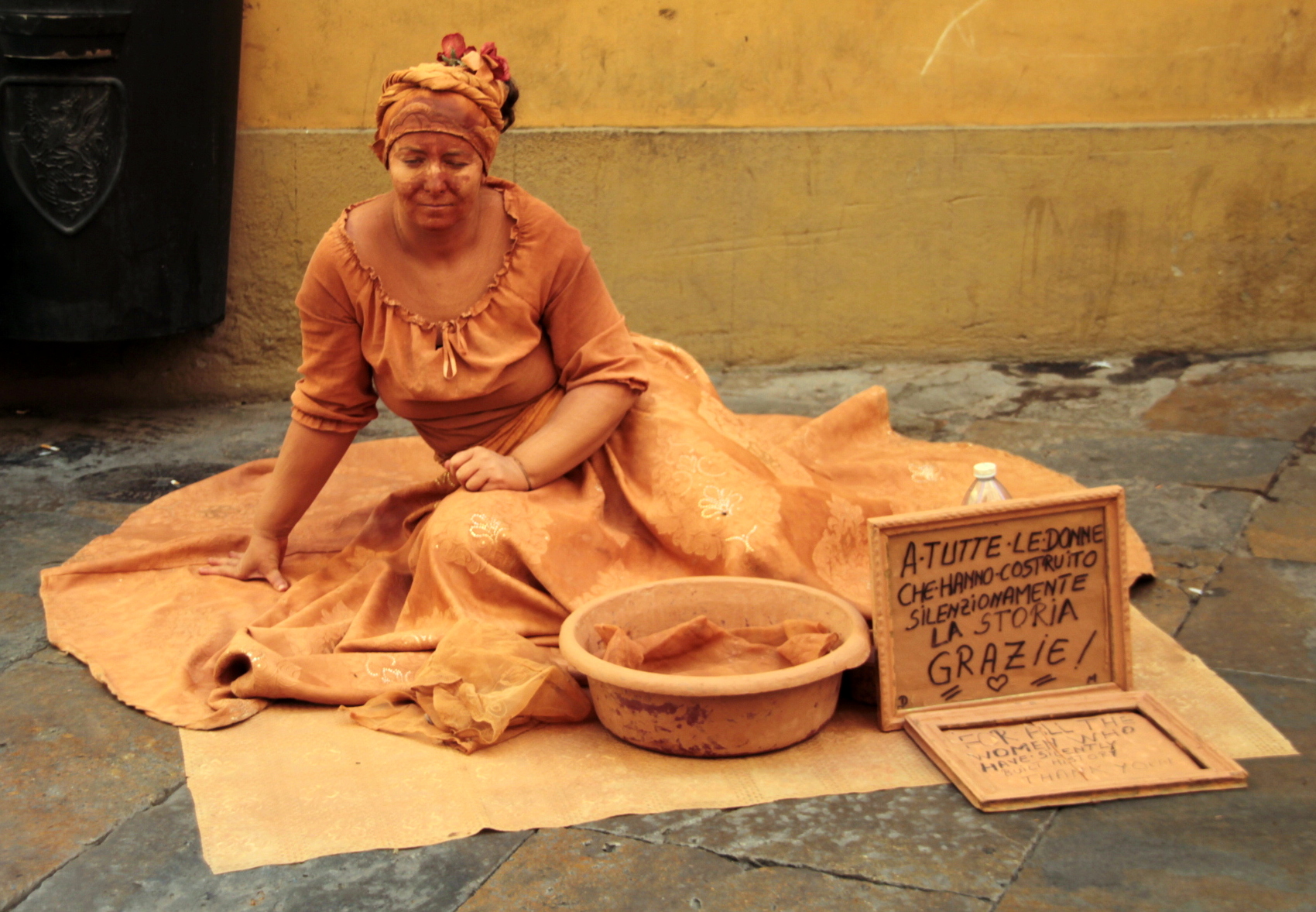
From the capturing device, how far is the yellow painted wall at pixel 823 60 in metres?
5.07

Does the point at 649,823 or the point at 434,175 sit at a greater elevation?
the point at 434,175

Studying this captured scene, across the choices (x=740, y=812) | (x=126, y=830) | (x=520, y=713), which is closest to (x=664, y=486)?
(x=520, y=713)

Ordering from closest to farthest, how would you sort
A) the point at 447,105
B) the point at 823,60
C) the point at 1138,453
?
1. the point at 447,105
2. the point at 1138,453
3. the point at 823,60

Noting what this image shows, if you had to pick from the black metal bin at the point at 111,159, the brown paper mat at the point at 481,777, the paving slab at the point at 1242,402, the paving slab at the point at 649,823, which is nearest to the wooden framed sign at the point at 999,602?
the brown paper mat at the point at 481,777

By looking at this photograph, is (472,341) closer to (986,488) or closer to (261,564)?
(261,564)

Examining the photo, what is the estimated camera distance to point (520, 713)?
2.62 metres

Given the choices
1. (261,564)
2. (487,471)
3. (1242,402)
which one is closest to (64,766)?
(261,564)

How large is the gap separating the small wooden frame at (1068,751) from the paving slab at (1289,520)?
1135mm

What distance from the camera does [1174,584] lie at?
3332mm

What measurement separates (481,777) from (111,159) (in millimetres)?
2964

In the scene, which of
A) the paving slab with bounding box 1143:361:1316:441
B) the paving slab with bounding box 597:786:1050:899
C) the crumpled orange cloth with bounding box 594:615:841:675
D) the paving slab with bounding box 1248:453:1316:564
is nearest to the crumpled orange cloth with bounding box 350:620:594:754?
the crumpled orange cloth with bounding box 594:615:841:675

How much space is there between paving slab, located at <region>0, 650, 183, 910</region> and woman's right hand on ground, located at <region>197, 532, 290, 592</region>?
1.56 ft

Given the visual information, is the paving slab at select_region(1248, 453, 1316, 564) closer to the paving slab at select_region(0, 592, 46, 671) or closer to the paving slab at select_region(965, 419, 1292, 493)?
the paving slab at select_region(965, 419, 1292, 493)

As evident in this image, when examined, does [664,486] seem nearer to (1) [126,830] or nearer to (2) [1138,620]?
(2) [1138,620]
